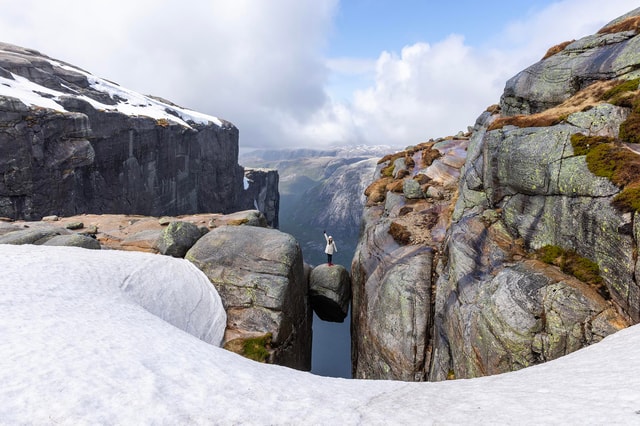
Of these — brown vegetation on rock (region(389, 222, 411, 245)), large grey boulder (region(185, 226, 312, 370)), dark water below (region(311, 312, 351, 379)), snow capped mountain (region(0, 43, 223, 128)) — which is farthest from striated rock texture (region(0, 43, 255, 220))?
dark water below (region(311, 312, 351, 379))

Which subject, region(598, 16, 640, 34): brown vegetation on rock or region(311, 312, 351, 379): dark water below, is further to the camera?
region(311, 312, 351, 379): dark water below

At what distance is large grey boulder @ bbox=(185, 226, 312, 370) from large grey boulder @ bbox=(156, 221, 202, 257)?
1111 mm

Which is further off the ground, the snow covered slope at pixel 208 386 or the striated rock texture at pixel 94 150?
the striated rock texture at pixel 94 150

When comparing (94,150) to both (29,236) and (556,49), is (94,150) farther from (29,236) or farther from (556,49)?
(556,49)

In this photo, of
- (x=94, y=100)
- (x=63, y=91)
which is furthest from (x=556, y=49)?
(x=94, y=100)

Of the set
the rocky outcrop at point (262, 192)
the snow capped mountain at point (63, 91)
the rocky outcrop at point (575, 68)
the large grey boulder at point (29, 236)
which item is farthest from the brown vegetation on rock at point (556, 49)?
the rocky outcrop at point (262, 192)

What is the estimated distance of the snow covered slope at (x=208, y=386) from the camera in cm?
519

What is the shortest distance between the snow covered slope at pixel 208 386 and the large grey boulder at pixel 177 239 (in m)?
11.4

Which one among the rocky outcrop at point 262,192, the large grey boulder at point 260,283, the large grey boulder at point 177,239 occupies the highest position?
the rocky outcrop at point 262,192

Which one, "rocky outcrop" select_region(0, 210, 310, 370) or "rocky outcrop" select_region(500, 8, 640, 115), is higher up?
"rocky outcrop" select_region(500, 8, 640, 115)

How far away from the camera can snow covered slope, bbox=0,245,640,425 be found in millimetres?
5191

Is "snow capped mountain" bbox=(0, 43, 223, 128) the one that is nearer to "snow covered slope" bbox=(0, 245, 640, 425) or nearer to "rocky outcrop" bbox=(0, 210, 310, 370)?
"rocky outcrop" bbox=(0, 210, 310, 370)

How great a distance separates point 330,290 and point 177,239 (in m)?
14.3

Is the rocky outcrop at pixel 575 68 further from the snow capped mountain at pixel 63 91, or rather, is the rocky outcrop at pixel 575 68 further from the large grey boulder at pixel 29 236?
the snow capped mountain at pixel 63 91
